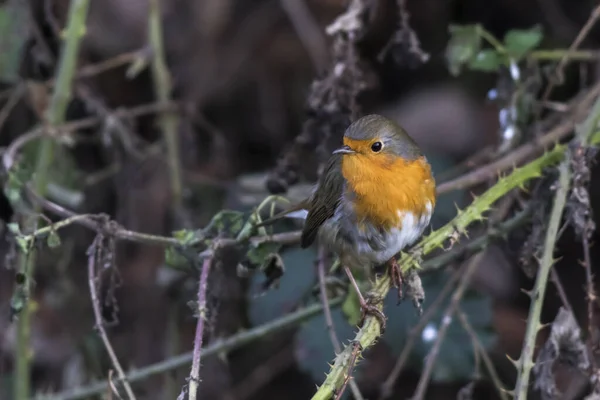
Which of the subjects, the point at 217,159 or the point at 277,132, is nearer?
the point at 217,159

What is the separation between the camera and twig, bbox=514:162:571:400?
80.9 inches

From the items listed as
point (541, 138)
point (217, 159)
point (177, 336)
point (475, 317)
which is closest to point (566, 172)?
point (541, 138)

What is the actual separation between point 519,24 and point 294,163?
6.67ft

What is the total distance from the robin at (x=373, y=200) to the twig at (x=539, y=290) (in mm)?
426

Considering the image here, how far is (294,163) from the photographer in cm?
305

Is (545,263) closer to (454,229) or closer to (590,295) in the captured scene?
(590,295)

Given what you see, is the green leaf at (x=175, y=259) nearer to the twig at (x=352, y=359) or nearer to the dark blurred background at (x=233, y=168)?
the dark blurred background at (x=233, y=168)

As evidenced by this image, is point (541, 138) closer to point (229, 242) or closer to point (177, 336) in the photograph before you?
point (229, 242)

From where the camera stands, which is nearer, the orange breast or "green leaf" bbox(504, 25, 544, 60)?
the orange breast

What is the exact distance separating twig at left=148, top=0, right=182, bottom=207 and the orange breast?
1114mm

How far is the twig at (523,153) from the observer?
2.91 m

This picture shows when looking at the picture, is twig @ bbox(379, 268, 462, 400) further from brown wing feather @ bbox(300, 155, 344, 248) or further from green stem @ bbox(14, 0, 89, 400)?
green stem @ bbox(14, 0, 89, 400)

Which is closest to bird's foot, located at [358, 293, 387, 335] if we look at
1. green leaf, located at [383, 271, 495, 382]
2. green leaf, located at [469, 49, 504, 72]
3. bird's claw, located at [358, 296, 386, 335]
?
bird's claw, located at [358, 296, 386, 335]

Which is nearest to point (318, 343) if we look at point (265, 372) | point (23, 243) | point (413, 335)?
point (413, 335)
